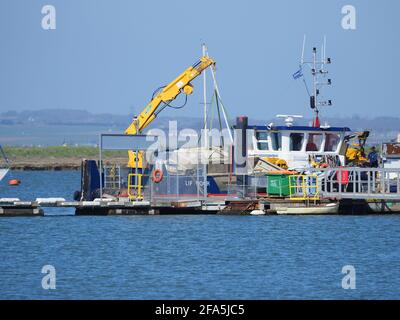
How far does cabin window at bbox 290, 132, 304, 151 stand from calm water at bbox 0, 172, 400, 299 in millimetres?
4048

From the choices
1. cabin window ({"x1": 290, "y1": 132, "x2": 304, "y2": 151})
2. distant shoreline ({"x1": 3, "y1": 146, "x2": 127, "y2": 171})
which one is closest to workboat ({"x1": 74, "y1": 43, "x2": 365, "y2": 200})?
cabin window ({"x1": 290, "y1": 132, "x2": 304, "y2": 151})

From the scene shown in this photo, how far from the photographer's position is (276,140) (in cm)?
4641

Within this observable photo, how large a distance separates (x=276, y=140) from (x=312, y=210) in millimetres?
4286

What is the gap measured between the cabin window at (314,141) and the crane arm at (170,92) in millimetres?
6370

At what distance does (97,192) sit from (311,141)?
7776 millimetres

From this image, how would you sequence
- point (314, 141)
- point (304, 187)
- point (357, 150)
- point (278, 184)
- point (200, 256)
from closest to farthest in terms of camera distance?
point (200, 256)
point (304, 187)
point (278, 184)
point (314, 141)
point (357, 150)

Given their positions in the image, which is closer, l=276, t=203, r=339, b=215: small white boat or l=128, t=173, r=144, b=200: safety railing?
l=276, t=203, r=339, b=215: small white boat

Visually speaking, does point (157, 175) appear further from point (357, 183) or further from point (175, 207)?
point (357, 183)

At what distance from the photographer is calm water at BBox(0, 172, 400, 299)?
29922 mm

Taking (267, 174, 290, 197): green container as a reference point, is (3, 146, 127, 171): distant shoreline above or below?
above

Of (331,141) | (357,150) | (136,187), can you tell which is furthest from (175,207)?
(357,150)

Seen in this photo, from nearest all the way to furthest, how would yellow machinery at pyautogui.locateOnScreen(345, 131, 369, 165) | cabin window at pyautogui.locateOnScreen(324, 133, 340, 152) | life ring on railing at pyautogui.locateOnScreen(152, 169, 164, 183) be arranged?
life ring on railing at pyautogui.locateOnScreen(152, 169, 164, 183)
cabin window at pyautogui.locateOnScreen(324, 133, 340, 152)
yellow machinery at pyautogui.locateOnScreen(345, 131, 369, 165)

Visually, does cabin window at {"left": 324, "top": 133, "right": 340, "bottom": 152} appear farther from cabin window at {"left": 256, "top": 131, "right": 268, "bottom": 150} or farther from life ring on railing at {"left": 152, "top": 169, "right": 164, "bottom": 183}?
life ring on railing at {"left": 152, "top": 169, "right": 164, "bottom": 183}
